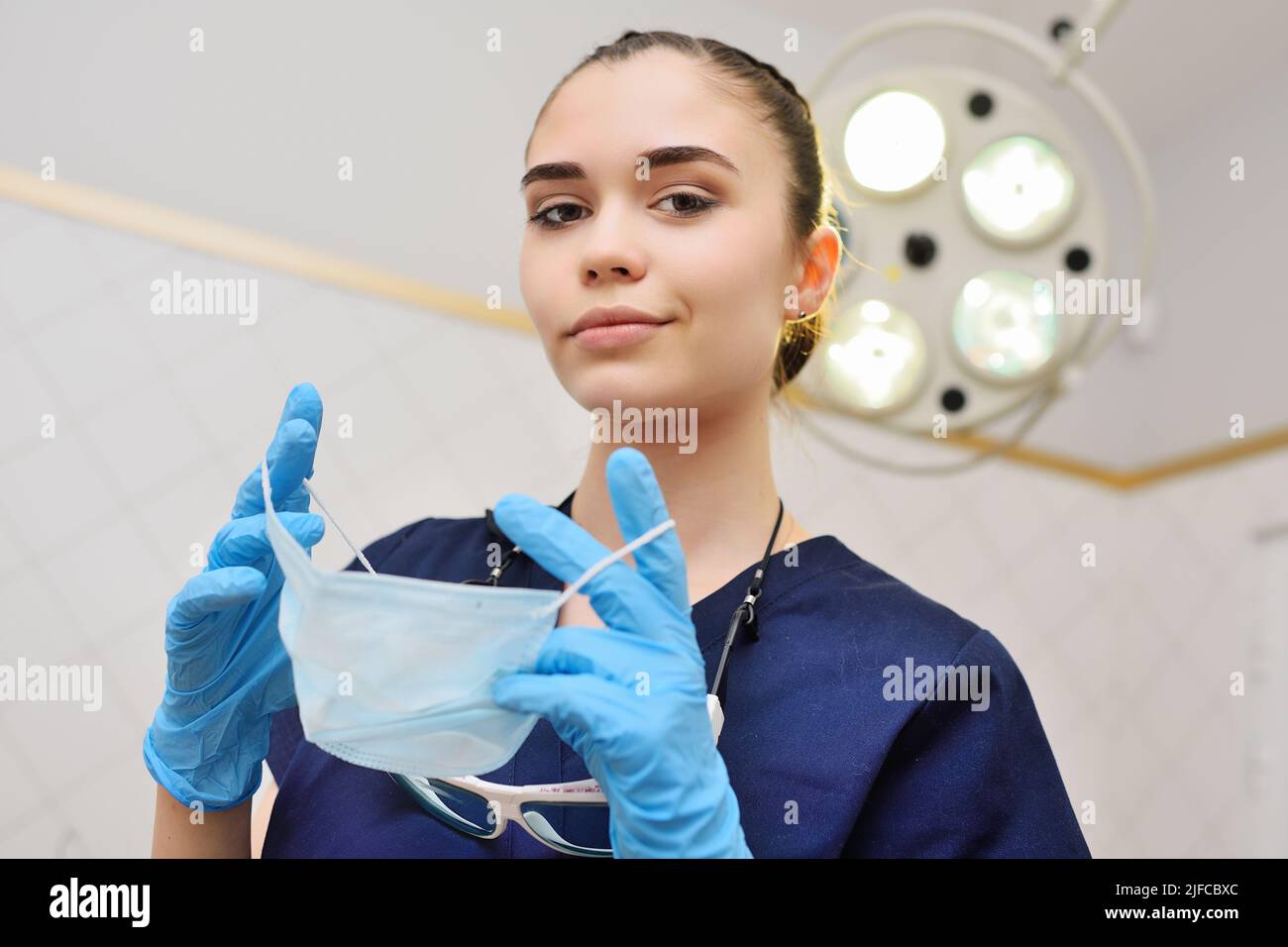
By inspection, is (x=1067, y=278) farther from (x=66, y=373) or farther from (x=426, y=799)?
(x=66, y=373)

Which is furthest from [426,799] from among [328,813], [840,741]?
[840,741]

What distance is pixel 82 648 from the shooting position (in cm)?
220

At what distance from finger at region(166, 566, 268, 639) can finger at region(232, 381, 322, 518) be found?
98 mm

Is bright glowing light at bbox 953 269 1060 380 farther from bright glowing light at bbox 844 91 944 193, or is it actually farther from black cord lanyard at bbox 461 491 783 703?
black cord lanyard at bbox 461 491 783 703

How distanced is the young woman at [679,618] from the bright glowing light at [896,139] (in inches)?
22.8

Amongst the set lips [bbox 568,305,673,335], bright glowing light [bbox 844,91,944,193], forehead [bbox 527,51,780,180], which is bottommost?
lips [bbox 568,305,673,335]

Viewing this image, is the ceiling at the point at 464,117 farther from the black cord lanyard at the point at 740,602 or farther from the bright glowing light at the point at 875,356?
the black cord lanyard at the point at 740,602

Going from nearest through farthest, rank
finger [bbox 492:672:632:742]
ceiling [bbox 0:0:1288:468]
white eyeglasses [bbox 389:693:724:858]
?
finger [bbox 492:672:632:742] < white eyeglasses [bbox 389:693:724:858] < ceiling [bbox 0:0:1288:468]

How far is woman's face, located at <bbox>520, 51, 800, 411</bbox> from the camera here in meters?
1.04

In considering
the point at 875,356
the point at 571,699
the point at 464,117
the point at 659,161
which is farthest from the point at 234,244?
the point at 571,699

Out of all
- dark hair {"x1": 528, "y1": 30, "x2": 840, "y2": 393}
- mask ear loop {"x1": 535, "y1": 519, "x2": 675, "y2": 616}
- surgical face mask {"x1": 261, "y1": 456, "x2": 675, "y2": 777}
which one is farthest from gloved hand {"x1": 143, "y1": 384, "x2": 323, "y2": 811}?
dark hair {"x1": 528, "y1": 30, "x2": 840, "y2": 393}

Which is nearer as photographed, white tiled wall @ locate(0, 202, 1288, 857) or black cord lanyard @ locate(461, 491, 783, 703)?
black cord lanyard @ locate(461, 491, 783, 703)
